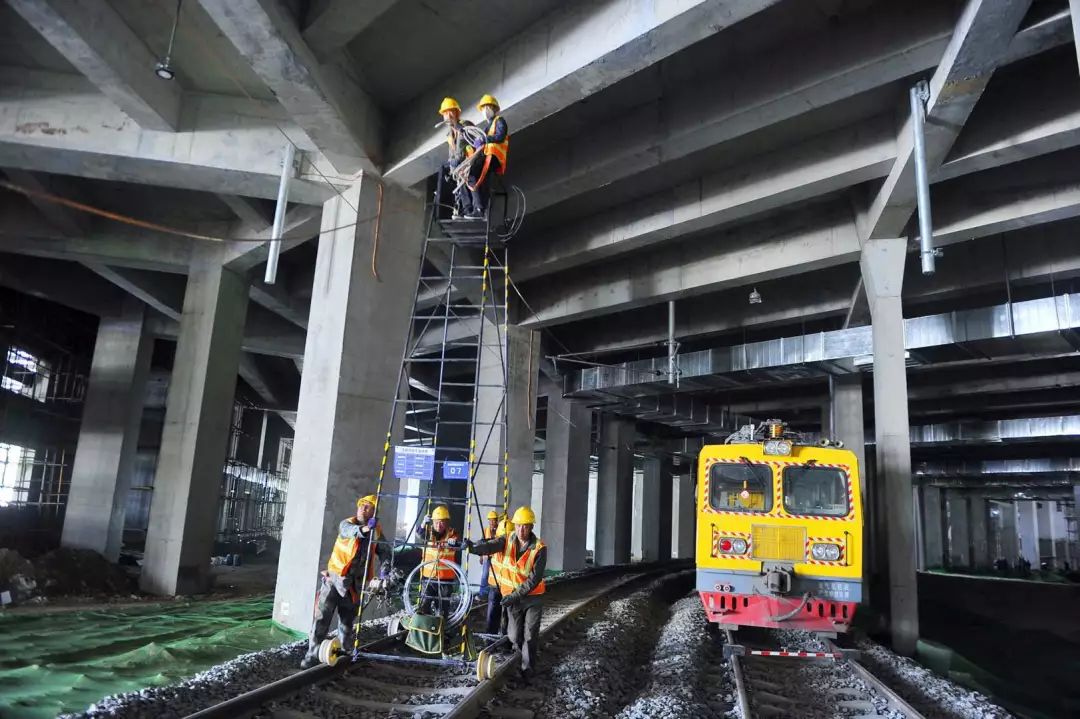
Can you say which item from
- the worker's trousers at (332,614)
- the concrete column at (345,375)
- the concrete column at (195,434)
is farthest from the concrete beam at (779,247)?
the worker's trousers at (332,614)

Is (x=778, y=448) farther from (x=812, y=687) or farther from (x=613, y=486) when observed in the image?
(x=613, y=486)

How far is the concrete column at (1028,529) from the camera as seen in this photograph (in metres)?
48.8

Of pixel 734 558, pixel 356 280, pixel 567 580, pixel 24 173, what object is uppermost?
pixel 24 173

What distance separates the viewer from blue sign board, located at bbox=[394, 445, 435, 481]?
7336 mm

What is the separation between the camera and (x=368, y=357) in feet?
34.4

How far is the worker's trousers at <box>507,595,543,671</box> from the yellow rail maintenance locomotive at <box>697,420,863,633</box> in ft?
9.77

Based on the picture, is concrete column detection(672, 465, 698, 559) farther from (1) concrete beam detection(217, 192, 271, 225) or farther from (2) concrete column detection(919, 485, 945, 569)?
(1) concrete beam detection(217, 192, 271, 225)

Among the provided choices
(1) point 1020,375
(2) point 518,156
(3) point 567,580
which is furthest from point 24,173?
(1) point 1020,375

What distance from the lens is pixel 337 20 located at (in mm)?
8508

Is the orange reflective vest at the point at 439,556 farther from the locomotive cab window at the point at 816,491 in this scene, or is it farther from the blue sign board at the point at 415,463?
the locomotive cab window at the point at 816,491

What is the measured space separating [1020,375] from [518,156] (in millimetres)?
16424

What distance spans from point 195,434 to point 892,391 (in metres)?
14.1

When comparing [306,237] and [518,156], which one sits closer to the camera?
[518,156]

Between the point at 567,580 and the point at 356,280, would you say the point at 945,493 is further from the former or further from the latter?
the point at 356,280
